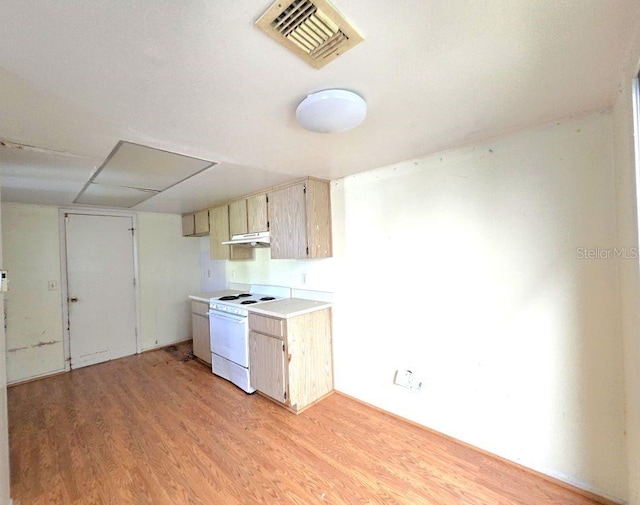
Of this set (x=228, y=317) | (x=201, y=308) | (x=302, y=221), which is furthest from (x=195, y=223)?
(x=302, y=221)

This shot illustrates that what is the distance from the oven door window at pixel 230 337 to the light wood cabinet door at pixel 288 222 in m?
0.83

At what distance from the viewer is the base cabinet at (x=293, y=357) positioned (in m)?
2.50

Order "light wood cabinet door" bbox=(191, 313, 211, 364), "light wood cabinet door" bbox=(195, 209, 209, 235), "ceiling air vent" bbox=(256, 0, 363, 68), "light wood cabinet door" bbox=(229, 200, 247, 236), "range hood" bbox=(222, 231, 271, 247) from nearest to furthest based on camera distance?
"ceiling air vent" bbox=(256, 0, 363, 68), "range hood" bbox=(222, 231, 271, 247), "light wood cabinet door" bbox=(229, 200, 247, 236), "light wood cabinet door" bbox=(191, 313, 211, 364), "light wood cabinet door" bbox=(195, 209, 209, 235)

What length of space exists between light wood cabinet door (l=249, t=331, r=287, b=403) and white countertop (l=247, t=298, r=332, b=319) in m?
0.24

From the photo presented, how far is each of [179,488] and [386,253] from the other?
86.1 inches

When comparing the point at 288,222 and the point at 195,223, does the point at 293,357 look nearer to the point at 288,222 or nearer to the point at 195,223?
the point at 288,222

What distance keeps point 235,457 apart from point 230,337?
4.08ft

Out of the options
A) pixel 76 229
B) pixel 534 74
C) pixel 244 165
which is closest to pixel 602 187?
pixel 534 74

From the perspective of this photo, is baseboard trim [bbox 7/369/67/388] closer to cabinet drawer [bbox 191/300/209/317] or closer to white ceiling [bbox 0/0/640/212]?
cabinet drawer [bbox 191/300/209/317]

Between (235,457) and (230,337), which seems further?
(230,337)

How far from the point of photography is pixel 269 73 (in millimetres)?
1084

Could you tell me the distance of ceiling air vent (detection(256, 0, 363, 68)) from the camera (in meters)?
0.80

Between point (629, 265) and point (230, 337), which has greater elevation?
point (629, 265)

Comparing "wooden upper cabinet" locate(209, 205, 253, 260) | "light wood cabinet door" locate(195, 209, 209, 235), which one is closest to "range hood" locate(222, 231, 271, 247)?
"wooden upper cabinet" locate(209, 205, 253, 260)
